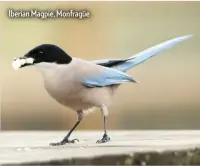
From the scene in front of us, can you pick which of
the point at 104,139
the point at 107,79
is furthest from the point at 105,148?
the point at 107,79

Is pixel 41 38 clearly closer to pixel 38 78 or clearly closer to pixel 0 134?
pixel 38 78

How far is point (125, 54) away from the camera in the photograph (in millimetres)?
1199

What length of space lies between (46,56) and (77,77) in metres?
0.10

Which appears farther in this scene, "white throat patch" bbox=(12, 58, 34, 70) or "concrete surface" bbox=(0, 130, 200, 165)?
"white throat patch" bbox=(12, 58, 34, 70)

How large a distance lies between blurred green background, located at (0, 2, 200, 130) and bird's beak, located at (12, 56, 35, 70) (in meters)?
0.02

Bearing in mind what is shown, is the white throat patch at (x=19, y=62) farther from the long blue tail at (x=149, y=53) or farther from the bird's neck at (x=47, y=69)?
the long blue tail at (x=149, y=53)

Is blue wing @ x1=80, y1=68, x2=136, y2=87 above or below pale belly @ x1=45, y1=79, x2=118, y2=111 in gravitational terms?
above

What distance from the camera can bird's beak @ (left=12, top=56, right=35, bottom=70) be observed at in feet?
3.75

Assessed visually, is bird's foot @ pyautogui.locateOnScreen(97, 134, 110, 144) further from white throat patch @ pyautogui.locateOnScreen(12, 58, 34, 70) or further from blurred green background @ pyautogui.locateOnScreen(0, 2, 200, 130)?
white throat patch @ pyautogui.locateOnScreen(12, 58, 34, 70)

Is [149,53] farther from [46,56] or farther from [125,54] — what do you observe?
[46,56]

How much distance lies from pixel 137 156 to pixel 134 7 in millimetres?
416

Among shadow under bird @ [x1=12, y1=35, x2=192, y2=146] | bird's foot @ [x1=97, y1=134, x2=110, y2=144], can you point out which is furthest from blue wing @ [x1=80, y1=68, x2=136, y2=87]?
→ bird's foot @ [x1=97, y1=134, x2=110, y2=144]

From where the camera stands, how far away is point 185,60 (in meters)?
1.21

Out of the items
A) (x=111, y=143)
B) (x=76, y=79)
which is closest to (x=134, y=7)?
(x=76, y=79)
